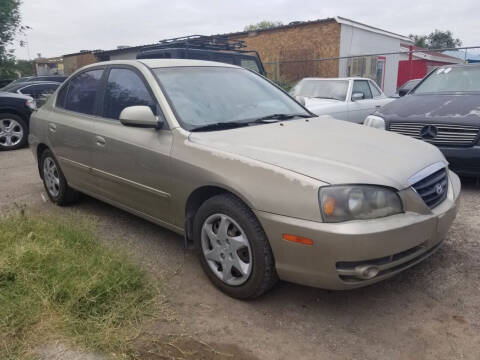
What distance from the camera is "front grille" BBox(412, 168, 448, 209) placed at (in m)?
2.77

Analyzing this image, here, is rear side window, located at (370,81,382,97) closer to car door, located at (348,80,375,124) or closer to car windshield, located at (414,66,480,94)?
car door, located at (348,80,375,124)

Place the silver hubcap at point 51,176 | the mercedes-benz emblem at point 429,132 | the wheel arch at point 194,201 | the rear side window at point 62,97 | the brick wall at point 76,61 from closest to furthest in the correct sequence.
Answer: the wheel arch at point 194,201, the rear side window at point 62,97, the silver hubcap at point 51,176, the mercedes-benz emblem at point 429,132, the brick wall at point 76,61

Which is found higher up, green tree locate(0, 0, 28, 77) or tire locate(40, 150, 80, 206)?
green tree locate(0, 0, 28, 77)

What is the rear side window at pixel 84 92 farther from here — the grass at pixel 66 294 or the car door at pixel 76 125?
the grass at pixel 66 294

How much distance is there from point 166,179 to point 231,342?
51.5 inches

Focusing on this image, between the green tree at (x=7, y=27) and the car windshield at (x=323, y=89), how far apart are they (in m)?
17.6

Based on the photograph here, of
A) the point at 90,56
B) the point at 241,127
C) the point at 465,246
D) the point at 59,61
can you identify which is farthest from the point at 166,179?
the point at 59,61

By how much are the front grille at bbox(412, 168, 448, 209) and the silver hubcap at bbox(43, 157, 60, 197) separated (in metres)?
3.80

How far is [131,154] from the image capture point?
355cm

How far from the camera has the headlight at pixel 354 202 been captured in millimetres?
2436

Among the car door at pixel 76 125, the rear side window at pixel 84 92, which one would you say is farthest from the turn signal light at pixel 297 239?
the rear side window at pixel 84 92

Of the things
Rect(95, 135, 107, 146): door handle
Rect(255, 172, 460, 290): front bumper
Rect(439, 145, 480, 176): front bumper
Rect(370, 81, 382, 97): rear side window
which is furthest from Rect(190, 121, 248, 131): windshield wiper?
Rect(370, 81, 382, 97): rear side window

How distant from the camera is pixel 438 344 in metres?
2.46

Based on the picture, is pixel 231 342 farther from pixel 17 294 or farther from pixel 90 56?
pixel 90 56
